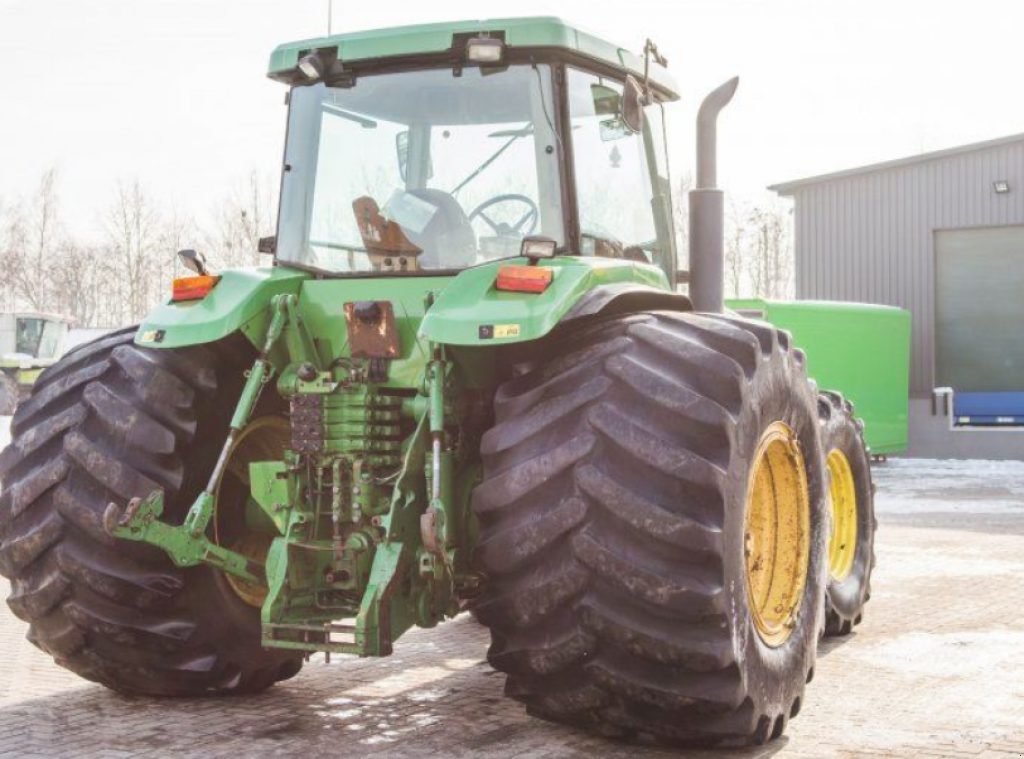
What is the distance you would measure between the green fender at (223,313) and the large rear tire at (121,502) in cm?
13

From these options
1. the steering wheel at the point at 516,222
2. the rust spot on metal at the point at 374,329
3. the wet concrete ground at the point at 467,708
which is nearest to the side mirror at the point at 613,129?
the steering wheel at the point at 516,222

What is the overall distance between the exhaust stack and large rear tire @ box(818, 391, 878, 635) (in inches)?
49.8

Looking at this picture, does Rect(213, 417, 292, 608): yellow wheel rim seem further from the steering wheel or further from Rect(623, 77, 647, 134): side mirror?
Rect(623, 77, 647, 134): side mirror

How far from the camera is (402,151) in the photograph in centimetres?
563

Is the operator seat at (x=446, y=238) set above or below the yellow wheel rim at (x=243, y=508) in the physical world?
above

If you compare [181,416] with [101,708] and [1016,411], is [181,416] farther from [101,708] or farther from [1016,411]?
[1016,411]

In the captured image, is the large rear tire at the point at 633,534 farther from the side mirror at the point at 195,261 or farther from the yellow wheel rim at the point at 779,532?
the side mirror at the point at 195,261

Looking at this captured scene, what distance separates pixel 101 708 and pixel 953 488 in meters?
14.0

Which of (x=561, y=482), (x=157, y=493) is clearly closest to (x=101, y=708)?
(x=157, y=493)

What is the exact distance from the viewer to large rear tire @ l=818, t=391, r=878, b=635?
23.3 feet

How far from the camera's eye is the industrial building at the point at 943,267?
23359 millimetres

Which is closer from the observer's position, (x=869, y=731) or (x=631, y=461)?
(x=631, y=461)

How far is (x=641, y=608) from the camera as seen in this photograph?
4148 mm

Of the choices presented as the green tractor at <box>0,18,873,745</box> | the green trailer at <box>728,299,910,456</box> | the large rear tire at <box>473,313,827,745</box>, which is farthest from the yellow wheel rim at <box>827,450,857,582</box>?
the green trailer at <box>728,299,910,456</box>
